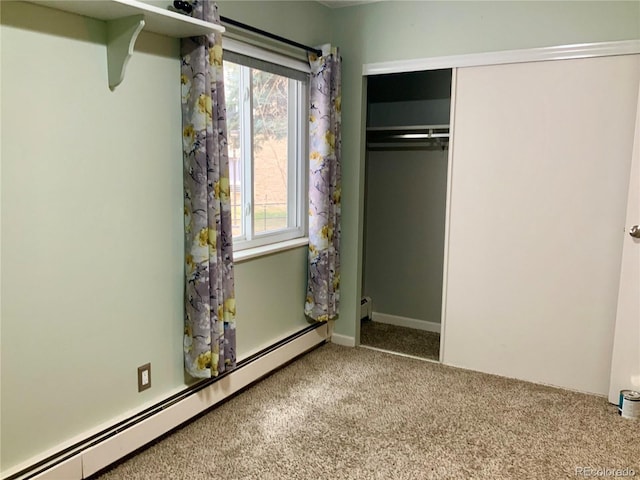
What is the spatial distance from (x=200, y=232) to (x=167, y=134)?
45 cm

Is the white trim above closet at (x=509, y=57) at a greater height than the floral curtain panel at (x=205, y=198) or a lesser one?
greater

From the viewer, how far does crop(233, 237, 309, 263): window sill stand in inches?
113

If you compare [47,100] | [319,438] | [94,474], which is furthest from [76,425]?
[47,100]

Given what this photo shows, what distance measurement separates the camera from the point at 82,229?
200 cm

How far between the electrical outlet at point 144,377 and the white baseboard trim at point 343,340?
5.39 ft

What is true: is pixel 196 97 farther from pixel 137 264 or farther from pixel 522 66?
pixel 522 66

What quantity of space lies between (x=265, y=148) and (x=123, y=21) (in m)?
1.27

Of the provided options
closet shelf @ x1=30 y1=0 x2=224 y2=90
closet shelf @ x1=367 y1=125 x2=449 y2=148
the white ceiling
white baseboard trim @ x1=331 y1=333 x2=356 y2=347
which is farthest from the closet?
closet shelf @ x1=30 y1=0 x2=224 y2=90

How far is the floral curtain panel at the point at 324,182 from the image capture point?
3268mm

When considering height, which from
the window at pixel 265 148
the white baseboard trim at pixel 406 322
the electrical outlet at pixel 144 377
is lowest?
the white baseboard trim at pixel 406 322

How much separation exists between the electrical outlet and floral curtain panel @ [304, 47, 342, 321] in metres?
1.32

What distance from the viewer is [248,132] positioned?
294 centimetres

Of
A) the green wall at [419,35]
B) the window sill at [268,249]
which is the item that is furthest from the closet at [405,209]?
the window sill at [268,249]

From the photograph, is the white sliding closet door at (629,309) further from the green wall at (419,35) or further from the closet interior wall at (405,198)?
the closet interior wall at (405,198)
